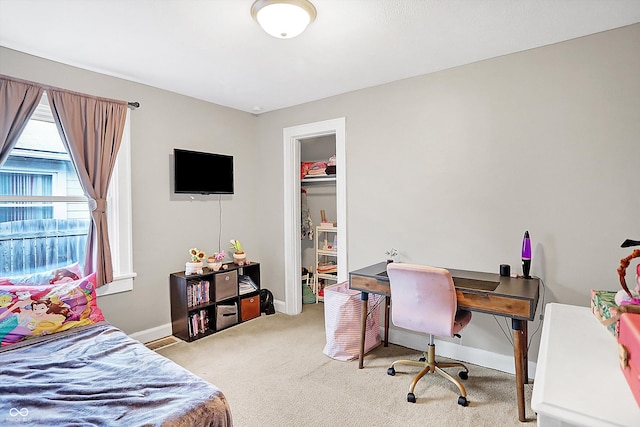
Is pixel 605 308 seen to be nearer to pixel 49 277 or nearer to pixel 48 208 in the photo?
pixel 49 277

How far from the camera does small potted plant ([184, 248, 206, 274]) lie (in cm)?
335

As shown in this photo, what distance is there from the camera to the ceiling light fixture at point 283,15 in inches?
71.5

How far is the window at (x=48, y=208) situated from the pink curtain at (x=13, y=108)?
177 mm

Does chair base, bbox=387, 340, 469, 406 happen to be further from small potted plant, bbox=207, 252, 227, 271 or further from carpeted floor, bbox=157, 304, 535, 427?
small potted plant, bbox=207, 252, 227, 271

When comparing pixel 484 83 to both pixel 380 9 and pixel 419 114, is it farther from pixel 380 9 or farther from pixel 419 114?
pixel 380 9

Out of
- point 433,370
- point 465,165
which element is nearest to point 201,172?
point 465,165

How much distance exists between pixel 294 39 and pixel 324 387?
2.43 m

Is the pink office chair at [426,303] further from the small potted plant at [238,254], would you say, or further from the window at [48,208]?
the window at [48,208]

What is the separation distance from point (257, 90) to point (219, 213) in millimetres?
1398

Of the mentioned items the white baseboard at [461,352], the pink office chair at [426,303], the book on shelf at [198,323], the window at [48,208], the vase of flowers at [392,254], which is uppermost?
the window at [48,208]

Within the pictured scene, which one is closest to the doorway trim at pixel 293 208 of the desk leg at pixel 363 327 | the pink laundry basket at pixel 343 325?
the pink laundry basket at pixel 343 325

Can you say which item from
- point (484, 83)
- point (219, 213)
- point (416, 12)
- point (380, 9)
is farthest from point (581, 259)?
point (219, 213)

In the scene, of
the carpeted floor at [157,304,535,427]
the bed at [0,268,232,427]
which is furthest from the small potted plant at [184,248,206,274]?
the bed at [0,268,232,427]

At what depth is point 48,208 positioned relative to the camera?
2.74 m
